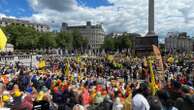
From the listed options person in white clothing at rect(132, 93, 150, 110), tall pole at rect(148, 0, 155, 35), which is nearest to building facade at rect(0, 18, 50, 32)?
tall pole at rect(148, 0, 155, 35)

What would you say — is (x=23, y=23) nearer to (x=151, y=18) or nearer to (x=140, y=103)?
(x=151, y=18)

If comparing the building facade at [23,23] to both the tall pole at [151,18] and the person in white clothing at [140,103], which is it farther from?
the person in white clothing at [140,103]

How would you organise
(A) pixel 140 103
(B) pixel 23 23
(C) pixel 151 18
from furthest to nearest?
1. (B) pixel 23 23
2. (C) pixel 151 18
3. (A) pixel 140 103

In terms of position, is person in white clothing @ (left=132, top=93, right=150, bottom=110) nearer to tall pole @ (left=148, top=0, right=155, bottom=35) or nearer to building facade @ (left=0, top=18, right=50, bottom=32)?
tall pole @ (left=148, top=0, right=155, bottom=35)

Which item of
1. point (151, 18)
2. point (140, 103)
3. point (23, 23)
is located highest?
point (23, 23)

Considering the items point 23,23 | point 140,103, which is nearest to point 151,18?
point 140,103

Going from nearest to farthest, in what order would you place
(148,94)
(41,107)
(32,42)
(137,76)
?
(148,94)
(41,107)
(137,76)
(32,42)

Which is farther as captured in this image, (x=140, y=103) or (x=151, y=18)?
(x=151, y=18)

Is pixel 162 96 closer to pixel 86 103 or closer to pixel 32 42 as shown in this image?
pixel 86 103

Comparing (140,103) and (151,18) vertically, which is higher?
(151,18)

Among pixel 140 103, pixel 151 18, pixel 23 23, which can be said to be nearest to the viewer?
pixel 140 103

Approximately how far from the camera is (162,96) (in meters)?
7.45

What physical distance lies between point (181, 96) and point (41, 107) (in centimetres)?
291

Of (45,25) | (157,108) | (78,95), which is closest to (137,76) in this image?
(78,95)
